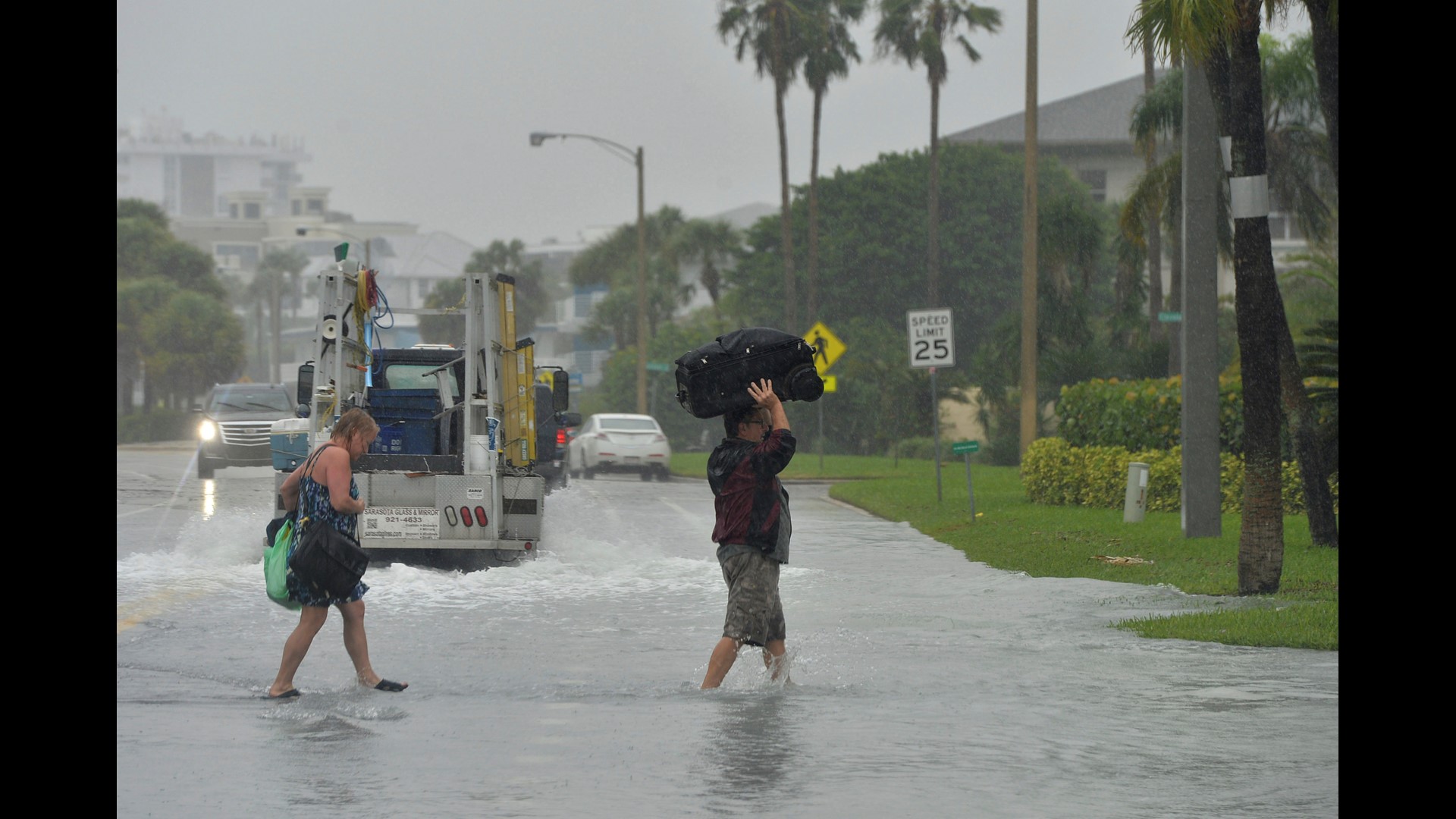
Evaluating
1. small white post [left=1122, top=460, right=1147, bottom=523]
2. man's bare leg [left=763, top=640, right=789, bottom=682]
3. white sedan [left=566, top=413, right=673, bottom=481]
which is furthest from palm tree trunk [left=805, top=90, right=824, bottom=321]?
man's bare leg [left=763, top=640, right=789, bottom=682]

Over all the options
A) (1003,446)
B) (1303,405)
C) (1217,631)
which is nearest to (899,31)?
(1003,446)

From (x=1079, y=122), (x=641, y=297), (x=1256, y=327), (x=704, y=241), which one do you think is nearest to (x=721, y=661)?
(x=1256, y=327)

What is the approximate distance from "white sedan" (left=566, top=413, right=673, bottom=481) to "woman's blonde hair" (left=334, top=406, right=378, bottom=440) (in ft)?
93.7

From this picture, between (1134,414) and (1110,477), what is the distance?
0.91 metres

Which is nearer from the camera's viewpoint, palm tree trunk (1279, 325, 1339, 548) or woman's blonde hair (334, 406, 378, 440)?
woman's blonde hair (334, 406, 378, 440)

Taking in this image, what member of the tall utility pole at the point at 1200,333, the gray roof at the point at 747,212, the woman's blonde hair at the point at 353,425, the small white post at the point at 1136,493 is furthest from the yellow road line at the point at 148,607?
the gray roof at the point at 747,212

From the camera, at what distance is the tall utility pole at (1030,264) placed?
100 feet

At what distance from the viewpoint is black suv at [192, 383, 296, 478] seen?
34.2 metres

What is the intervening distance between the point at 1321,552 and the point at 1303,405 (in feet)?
4.47

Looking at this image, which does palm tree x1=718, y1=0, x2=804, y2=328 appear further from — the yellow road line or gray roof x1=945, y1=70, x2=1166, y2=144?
the yellow road line

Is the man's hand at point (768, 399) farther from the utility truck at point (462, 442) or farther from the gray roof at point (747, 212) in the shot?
the gray roof at point (747, 212)

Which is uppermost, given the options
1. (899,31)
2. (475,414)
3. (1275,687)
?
(899,31)

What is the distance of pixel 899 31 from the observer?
2128 inches
